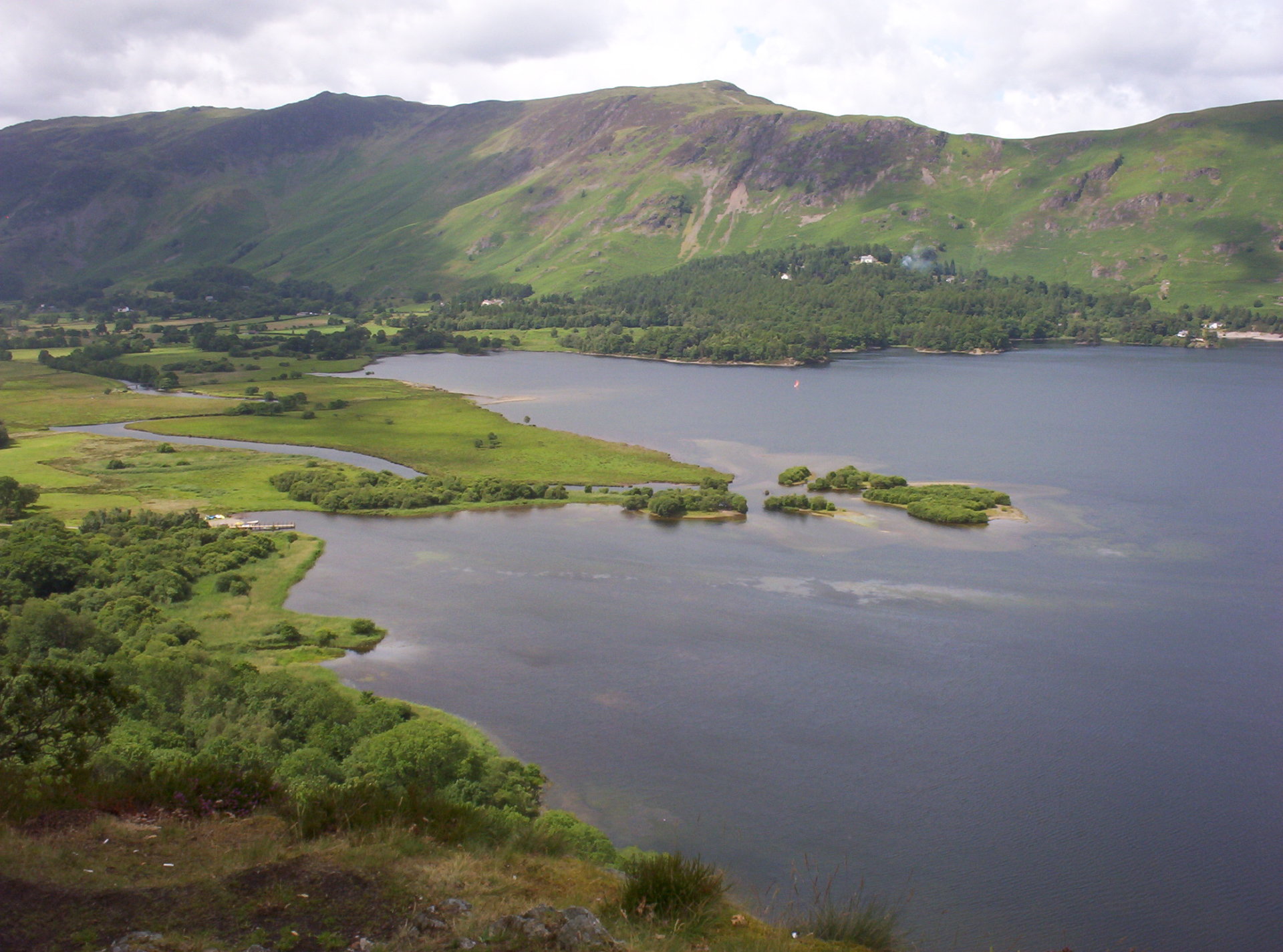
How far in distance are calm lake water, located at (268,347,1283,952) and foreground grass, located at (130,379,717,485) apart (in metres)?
12.1

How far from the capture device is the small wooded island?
84.1 metres

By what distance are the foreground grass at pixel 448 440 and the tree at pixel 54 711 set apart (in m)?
69.6

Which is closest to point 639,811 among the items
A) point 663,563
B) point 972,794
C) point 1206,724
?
point 972,794

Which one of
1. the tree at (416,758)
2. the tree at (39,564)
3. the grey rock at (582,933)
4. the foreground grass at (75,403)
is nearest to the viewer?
the grey rock at (582,933)

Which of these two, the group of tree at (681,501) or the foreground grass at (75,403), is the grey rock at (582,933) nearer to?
the group of tree at (681,501)

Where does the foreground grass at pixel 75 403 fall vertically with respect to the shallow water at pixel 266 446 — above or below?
above

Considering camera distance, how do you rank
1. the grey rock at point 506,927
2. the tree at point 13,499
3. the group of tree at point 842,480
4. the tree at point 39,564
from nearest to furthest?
1. the grey rock at point 506,927
2. the tree at point 39,564
3. the tree at point 13,499
4. the group of tree at point 842,480

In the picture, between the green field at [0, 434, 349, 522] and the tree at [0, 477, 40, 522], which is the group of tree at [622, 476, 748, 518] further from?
the tree at [0, 477, 40, 522]

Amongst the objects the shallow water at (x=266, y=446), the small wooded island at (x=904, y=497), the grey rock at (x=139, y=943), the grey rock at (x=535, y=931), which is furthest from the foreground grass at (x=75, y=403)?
the grey rock at (x=535, y=931)

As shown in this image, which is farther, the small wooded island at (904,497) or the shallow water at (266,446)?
the shallow water at (266,446)

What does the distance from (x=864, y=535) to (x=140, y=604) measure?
51.9 meters

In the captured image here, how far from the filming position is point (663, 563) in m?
72.2

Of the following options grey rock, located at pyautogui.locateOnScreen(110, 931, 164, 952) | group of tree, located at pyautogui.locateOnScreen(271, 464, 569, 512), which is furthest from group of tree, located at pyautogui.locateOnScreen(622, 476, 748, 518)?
grey rock, located at pyautogui.locateOnScreen(110, 931, 164, 952)

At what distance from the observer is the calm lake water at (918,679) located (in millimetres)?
37219
